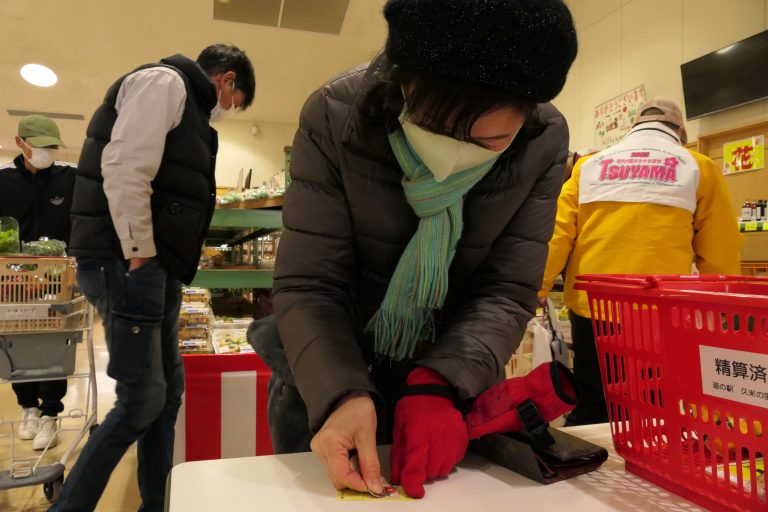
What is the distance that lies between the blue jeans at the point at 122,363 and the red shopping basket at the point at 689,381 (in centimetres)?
135

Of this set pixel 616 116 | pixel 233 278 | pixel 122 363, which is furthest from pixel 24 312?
pixel 616 116

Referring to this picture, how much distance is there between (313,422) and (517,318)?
41 cm

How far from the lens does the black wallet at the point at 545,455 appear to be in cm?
65

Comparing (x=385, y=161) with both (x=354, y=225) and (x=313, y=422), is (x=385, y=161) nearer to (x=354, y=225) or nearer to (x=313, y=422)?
(x=354, y=225)

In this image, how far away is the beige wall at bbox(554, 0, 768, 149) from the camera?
3.67 m

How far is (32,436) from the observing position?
8.49ft

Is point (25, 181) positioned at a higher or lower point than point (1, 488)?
higher

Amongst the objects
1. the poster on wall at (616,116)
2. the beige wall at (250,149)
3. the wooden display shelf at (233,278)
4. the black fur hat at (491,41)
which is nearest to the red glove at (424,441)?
the black fur hat at (491,41)

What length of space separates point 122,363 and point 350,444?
1188 mm

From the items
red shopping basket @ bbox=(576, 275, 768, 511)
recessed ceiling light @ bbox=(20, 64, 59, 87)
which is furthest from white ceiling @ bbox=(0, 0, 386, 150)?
red shopping basket @ bbox=(576, 275, 768, 511)

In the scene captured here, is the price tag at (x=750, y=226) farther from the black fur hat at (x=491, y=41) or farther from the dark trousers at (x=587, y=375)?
the black fur hat at (x=491, y=41)

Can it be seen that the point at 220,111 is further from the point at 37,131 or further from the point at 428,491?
the point at 428,491

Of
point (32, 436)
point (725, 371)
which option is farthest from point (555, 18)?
point (32, 436)

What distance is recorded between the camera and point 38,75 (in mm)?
6191
